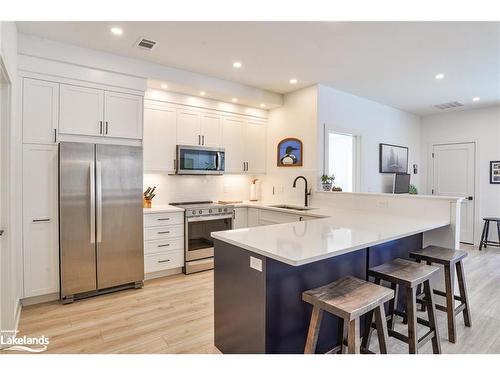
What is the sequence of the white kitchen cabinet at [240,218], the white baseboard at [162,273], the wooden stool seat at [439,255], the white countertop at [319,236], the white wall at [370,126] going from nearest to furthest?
the white countertop at [319,236], the wooden stool seat at [439,255], the white baseboard at [162,273], the white kitchen cabinet at [240,218], the white wall at [370,126]

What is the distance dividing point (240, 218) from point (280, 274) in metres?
2.73

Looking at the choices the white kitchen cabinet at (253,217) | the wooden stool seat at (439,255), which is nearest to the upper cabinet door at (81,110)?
the white kitchen cabinet at (253,217)

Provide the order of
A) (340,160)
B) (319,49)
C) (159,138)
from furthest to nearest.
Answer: (340,160), (159,138), (319,49)

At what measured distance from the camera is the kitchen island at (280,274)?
1.76 meters

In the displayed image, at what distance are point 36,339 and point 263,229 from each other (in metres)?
2.00

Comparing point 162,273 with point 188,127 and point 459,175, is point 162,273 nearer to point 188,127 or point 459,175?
point 188,127

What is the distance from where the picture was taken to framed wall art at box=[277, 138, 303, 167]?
15.3 ft

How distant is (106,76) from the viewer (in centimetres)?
334

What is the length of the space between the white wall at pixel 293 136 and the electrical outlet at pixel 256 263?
2.84 meters

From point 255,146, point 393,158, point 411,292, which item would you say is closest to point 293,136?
point 255,146

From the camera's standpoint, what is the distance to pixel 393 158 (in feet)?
19.1

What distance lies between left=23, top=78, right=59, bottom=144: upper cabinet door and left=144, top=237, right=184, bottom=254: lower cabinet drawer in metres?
1.54

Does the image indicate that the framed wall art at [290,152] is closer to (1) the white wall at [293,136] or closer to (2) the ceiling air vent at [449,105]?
(1) the white wall at [293,136]
